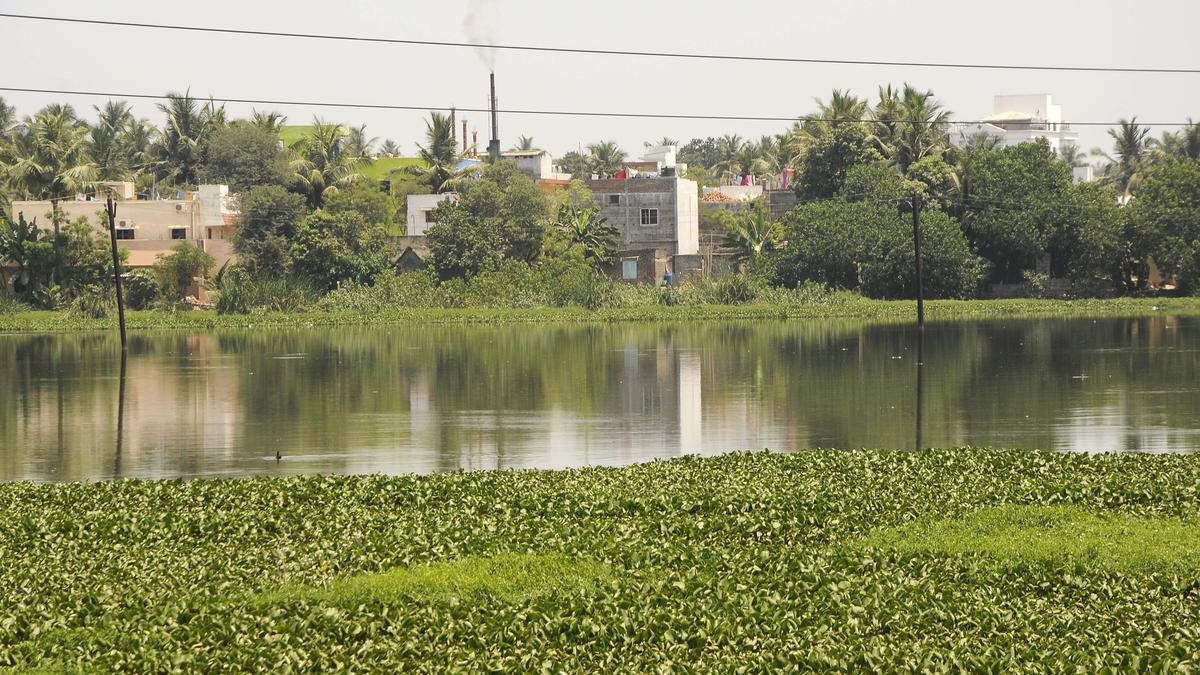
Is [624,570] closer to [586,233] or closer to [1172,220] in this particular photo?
[1172,220]

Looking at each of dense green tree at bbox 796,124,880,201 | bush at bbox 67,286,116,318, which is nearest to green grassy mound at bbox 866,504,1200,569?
bush at bbox 67,286,116,318

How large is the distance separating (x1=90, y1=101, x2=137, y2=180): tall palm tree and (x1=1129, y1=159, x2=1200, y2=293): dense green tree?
55.6 meters

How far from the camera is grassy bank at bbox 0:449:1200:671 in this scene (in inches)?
477

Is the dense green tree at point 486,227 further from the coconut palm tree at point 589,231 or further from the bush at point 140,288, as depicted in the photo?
the bush at point 140,288

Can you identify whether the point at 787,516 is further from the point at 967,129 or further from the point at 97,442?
the point at 967,129

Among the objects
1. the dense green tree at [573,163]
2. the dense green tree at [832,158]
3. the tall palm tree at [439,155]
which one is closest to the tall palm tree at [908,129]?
the dense green tree at [832,158]

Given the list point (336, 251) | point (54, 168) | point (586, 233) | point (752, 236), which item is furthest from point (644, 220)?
point (54, 168)

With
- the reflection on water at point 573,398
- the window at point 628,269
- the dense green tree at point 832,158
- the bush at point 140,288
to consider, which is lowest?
the reflection on water at point 573,398

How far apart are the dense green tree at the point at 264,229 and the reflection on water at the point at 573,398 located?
19408mm

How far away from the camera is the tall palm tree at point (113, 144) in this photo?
286ft

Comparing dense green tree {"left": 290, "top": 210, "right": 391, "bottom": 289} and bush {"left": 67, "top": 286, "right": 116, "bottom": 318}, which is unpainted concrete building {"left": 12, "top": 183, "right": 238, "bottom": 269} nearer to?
bush {"left": 67, "top": 286, "right": 116, "bottom": 318}

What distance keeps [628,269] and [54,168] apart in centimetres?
3076

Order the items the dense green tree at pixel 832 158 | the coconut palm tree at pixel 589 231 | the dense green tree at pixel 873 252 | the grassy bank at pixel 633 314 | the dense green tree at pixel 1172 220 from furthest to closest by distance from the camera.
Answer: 1. the dense green tree at pixel 832 158
2. the coconut palm tree at pixel 589 231
3. the dense green tree at pixel 1172 220
4. the dense green tree at pixel 873 252
5. the grassy bank at pixel 633 314

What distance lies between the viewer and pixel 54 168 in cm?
7538
